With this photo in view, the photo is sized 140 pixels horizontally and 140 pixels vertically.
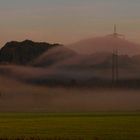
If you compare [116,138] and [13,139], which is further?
[116,138]

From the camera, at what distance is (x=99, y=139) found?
55.4m

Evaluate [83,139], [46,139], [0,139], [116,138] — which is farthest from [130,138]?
[0,139]

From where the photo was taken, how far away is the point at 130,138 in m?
57.8

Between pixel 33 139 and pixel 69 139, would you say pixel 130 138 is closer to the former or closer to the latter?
pixel 69 139

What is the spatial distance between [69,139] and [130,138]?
7.28m

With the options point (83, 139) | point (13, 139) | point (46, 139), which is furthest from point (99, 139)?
point (13, 139)

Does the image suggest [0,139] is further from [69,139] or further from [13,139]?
[69,139]

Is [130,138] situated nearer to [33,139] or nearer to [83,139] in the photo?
[83,139]

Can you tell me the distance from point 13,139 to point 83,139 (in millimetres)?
7284

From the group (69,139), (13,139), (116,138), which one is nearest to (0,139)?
(13,139)

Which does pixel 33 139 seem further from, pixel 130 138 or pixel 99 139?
pixel 130 138

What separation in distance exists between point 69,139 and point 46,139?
2.38 metres

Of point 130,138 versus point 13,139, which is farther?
point 130,138

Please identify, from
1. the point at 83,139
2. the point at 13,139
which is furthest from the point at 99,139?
the point at 13,139
